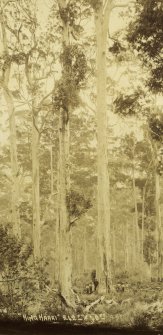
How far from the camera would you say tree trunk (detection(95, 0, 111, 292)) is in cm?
1538

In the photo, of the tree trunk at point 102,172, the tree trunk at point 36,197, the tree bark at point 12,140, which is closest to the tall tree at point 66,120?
the tree trunk at point 102,172

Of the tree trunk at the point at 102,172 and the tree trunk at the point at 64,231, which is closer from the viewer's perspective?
the tree trunk at the point at 64,231

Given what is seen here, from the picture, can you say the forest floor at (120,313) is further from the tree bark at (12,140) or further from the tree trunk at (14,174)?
the tree bark at (12,140)

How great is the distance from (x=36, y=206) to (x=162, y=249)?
363 inches

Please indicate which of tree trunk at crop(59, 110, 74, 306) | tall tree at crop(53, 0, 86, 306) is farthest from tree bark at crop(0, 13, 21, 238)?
tree trunk at crop(59, 110, 74, 306)

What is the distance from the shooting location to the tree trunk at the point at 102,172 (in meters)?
15.4

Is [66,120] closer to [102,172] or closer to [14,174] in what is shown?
[102,172]

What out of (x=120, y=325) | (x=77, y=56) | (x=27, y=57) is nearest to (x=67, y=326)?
(x=120, y=325)

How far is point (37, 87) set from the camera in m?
24.6

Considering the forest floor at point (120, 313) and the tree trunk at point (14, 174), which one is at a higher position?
the tree trunk at point (14, 174)

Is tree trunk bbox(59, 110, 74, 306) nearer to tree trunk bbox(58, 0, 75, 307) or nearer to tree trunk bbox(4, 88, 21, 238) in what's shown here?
tree trunk bbox(58, 0, 75, 307)

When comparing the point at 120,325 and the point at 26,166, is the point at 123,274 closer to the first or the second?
the point at 26,166

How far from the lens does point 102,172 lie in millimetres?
16469

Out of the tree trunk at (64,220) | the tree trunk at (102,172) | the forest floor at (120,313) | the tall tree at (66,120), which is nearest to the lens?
the forest floor at (120,313)
